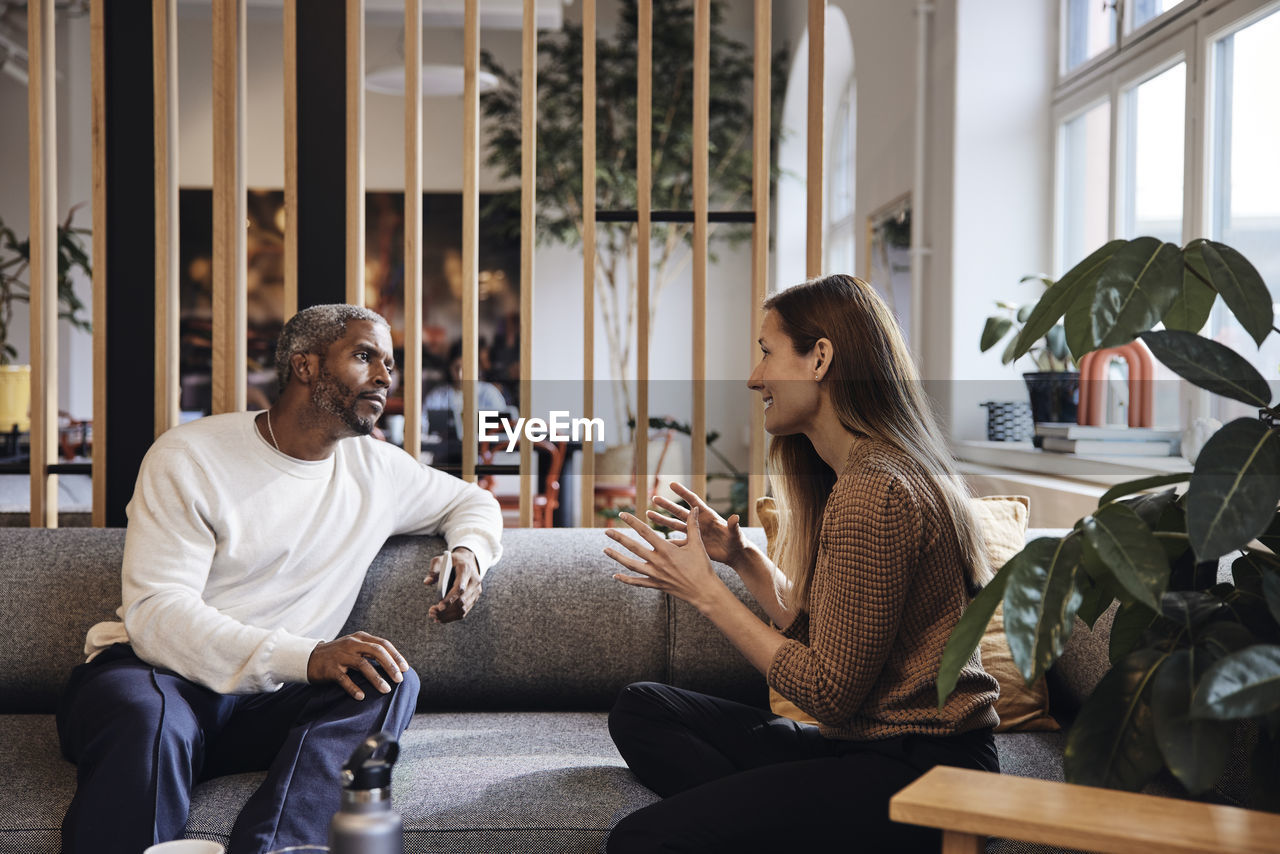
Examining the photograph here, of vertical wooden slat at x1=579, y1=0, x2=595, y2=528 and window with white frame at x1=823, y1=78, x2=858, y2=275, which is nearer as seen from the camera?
vertical wooden slat at x1=579, y1=0, x2=595, y2=528

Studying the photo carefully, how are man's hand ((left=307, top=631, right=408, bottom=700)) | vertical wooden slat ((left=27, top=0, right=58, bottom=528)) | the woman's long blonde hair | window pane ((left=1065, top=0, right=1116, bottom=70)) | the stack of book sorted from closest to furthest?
1. the woman's long blonde hair
2. man's hand ((left=307, top=631, right=408, bottom=700))
3. vertical wooden slat ((left=27, top=0, right=58, bottom=528))
4. the stack of book
5. window pane ((left=1065, top=0, right=1116, bottom=70))

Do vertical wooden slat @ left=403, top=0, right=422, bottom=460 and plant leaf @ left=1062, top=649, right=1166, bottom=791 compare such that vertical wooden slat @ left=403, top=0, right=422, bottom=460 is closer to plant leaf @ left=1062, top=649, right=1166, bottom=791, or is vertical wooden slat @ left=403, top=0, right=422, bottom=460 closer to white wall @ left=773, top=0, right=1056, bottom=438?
plant leaf @ left=1062, top=649, right=1166, bottom=791

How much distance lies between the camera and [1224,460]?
1.14m

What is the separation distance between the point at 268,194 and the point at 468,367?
18.4 feet

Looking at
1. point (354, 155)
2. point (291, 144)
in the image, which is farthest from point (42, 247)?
point (354, 155)

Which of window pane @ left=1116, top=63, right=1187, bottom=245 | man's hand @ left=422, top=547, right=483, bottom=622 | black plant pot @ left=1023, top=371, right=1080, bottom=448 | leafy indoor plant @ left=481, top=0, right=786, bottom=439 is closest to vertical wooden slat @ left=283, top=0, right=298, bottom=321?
man's hand @ left=422, top=547, right=483, bottom=622

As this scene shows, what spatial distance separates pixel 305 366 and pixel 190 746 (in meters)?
0.79

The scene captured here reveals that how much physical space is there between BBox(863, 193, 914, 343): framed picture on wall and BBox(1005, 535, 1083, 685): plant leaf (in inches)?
144

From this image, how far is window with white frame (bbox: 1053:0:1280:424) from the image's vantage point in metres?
2.93

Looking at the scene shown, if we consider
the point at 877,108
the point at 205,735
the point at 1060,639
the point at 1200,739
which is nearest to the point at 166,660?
the point at 205,735

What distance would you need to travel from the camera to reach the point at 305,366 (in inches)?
86.5

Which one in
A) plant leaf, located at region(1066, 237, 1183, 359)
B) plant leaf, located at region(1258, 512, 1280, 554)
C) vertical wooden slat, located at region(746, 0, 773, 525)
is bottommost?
plant leaf, located at region(1258, 512, 1280, 554)

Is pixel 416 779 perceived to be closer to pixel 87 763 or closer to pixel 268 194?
pixel 87 763

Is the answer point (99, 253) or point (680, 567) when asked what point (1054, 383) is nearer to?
point (680, 567)
